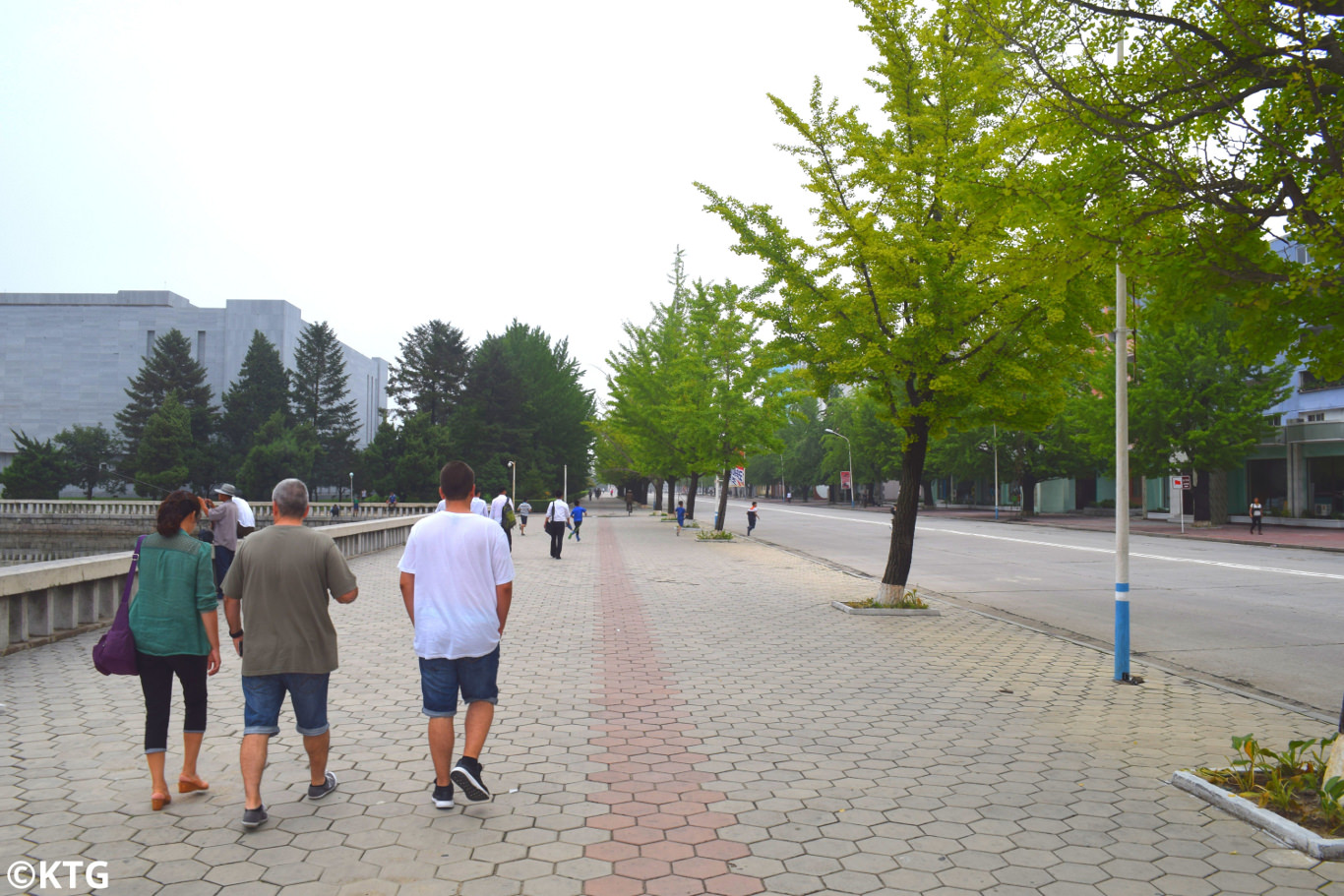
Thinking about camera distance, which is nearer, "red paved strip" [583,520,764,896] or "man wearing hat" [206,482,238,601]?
"red paved strip" [583,520,764,896]

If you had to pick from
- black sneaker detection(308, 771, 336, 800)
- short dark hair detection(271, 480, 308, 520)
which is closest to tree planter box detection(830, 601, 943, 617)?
black sneaker detection(308, 771, 336, 800)

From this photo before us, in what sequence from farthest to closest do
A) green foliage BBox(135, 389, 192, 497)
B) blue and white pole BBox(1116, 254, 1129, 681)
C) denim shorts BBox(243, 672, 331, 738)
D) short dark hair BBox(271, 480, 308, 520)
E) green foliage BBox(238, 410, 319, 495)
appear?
1. green foliage BBox(135, 389, 192, 497)
2. green foliage BBox(238, 410, 319, 495)
3. blue and white pole BBox(1116, 254, 1129, 681)
4. short dark hair BBox(271, 480, 308, 520)
5. denim shorts BBox(243, 672, 331, 738)

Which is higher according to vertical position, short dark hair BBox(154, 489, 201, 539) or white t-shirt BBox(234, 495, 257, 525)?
short dark hair BBox(154, 489, 201, 539)

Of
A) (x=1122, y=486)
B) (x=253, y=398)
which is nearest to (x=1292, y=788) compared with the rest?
(x=1122, y=486)

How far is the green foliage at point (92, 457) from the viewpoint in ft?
236

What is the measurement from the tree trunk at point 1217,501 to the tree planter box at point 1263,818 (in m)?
41.1

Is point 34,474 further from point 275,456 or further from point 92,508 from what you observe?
point 92,508

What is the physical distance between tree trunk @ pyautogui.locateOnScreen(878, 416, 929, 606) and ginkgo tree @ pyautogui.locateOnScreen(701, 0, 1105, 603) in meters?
0.03

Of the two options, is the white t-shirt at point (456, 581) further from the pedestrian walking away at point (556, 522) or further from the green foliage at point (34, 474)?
the green foliage at point (34, 474)

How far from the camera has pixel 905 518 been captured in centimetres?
1295

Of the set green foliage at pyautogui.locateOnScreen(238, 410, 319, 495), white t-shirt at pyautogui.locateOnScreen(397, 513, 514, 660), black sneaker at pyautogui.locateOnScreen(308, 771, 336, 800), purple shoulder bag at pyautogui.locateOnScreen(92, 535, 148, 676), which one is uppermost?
green foliage at pyautogui.locateOnScreen(238, 410, 319, 495)

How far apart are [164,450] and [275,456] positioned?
9100 millimetres

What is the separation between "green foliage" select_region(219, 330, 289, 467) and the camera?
7475 cm

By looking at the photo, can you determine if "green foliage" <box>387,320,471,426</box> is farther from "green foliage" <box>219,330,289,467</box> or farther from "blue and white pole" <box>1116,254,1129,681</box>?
"blue and white pole" <box>1116,254,1129,681</box>
